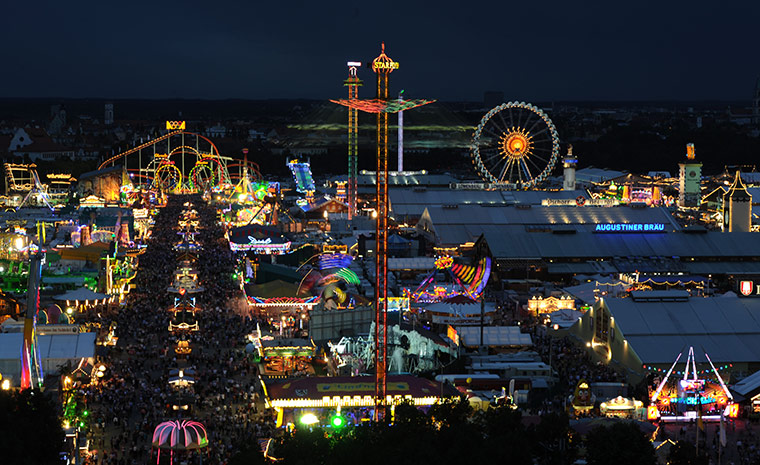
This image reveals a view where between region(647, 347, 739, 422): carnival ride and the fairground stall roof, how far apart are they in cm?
505

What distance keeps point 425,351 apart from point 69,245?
74.5 feet

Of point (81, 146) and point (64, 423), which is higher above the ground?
point (81, 146)

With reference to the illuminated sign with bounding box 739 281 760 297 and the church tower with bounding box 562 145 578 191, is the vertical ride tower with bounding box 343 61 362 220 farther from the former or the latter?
the illuminated sign with bounding box 739 281 760 297

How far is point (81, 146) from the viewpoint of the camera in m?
145

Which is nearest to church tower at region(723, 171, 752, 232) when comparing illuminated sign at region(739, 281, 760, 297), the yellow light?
illuminated sign at region(739, 281, 760, 297)

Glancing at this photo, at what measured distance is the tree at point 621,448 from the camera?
24.0 metres

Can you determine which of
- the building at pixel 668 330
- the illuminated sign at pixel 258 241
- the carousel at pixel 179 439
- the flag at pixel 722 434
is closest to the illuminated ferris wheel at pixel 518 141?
the illuminated sign at pixel 258 241

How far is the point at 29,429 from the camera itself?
79.9 feet

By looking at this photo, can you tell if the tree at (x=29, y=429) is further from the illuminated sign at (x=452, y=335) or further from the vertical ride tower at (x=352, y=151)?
the vertical ride tower at (x=352, y=151)

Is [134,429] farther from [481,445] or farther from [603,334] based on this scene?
[603,334]

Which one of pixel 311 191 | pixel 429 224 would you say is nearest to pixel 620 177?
pixel 311 191

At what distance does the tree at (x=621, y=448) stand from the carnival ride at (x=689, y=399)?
6016 mm

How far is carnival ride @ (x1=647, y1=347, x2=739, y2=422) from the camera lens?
100 ft

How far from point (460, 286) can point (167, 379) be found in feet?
44.9
